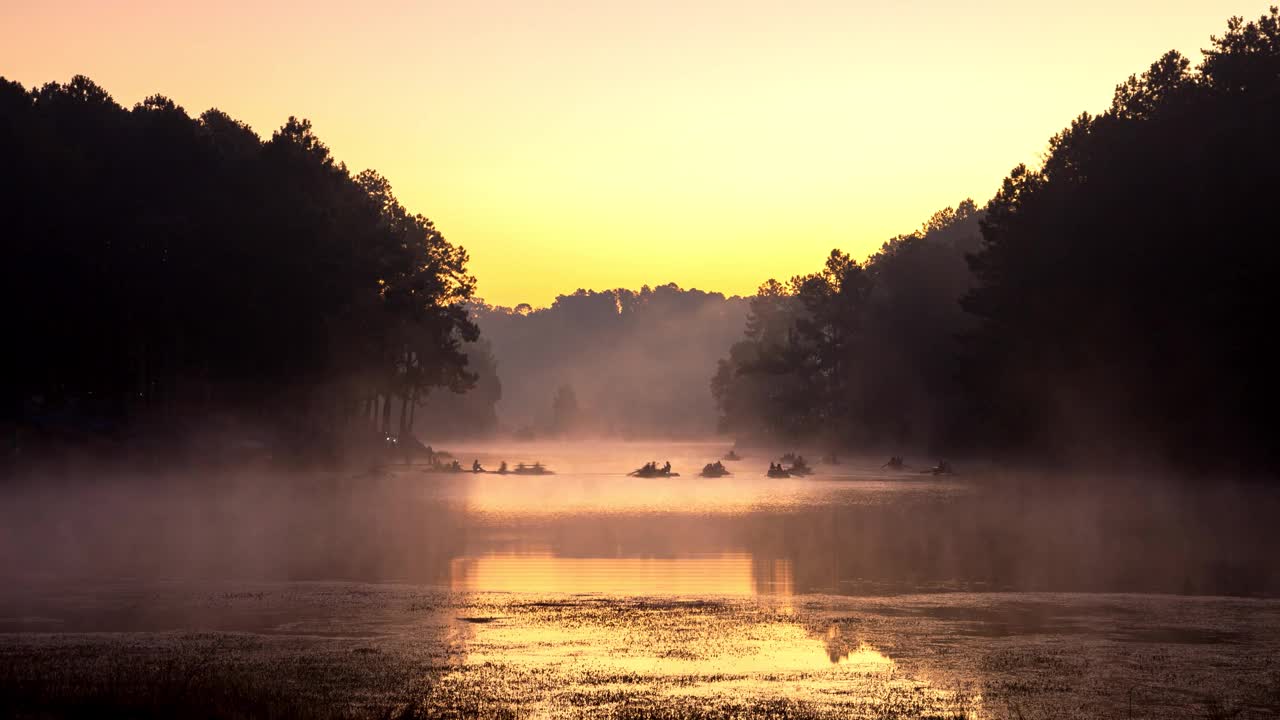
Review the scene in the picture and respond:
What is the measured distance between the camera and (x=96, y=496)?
5709 centimetres

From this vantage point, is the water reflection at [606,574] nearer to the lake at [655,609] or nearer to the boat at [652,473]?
the lake at [655,609]

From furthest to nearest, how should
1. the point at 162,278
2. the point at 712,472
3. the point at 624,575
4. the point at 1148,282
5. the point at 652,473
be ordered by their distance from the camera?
1. the point at 712,472
2. the point at 652,473
3. the point at 162,278
4. the point at 1148,282
5. the point at 624,575

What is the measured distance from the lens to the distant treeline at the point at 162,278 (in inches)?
2921

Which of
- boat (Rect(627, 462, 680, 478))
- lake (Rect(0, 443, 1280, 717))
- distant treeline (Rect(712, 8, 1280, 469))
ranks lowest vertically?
lake (Rect(0, 443, 1280, 717))

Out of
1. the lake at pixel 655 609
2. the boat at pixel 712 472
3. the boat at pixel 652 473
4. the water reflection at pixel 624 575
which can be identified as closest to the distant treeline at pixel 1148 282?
the lake at pixel 655 609

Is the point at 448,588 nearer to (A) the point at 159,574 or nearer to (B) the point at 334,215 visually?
(A) the point at 159,574

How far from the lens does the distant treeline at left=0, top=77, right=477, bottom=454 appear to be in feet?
243

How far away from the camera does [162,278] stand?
260 ft

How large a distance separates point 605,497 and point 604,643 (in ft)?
158

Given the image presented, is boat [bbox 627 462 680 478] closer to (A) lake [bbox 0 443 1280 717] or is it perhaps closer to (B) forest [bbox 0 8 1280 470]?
(B) forest [bbox 0 8 1280 470]

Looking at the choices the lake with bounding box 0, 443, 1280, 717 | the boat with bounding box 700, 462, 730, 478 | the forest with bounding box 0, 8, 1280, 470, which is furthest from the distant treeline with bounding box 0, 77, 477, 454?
the boat with bounding box 700, 462, 730, 478

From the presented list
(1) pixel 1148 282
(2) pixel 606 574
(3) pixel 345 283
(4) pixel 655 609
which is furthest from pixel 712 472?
(4) pixel 655 609

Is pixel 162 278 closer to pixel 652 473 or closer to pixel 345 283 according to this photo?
pixel 345 283

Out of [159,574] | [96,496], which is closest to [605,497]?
[96,496]
